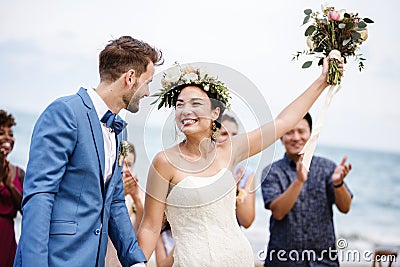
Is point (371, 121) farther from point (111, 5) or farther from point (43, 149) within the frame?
point (43, 149)

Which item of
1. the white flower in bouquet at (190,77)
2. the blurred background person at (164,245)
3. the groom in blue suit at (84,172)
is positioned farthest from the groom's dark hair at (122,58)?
the blurred background person at (164,245)

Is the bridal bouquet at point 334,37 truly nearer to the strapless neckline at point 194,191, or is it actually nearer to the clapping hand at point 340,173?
the strapless neckline at point 194,191

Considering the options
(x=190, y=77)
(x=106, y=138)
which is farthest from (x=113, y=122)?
(x=190, y=77)

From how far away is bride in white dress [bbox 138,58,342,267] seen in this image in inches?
100

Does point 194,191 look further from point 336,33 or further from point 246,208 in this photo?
point 246,208

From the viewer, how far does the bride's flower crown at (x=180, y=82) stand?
101 inches

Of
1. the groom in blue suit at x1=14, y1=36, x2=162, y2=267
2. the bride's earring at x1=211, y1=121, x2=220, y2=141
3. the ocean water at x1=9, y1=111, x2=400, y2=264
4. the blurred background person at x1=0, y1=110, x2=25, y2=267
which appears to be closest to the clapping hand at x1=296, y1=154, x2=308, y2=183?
the bride's earring at x1=211, y1=121, x2=220, y2=141

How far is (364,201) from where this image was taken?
38.2 feet

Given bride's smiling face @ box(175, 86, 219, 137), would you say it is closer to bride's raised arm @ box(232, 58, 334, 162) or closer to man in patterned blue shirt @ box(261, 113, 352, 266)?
bride's raised arm @ box(232, 58, 334, 162)

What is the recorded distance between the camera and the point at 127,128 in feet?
8.22

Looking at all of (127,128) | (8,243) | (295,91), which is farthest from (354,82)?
(127,128)

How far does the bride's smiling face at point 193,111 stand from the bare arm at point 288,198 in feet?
3.06

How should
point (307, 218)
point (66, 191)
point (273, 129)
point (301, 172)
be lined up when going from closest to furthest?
point (66, 191) → point (273, 129) → point (301, 172) → point (307, 218)

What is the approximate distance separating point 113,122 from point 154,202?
39cm
